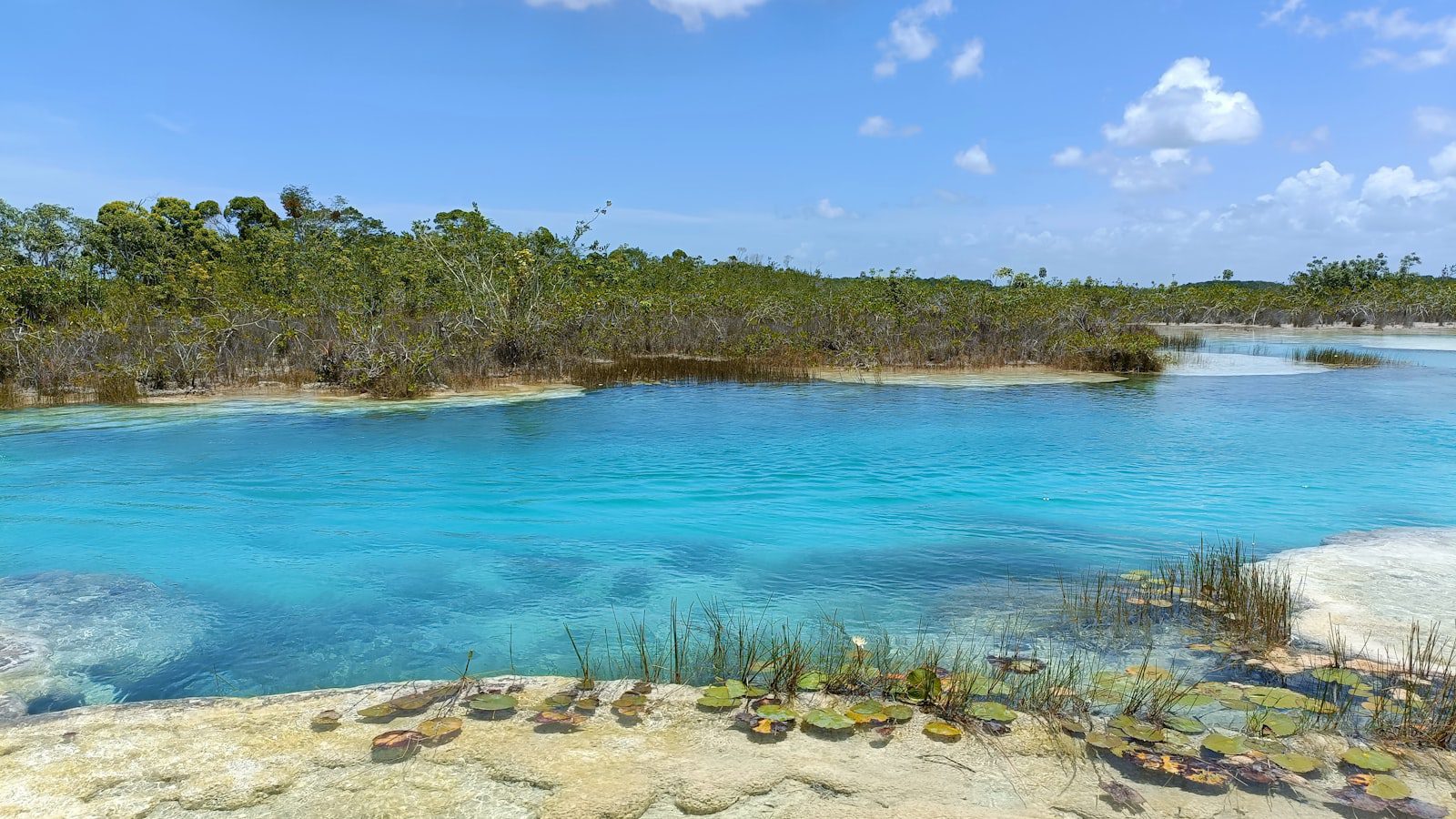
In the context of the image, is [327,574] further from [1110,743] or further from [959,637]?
[1110,743]

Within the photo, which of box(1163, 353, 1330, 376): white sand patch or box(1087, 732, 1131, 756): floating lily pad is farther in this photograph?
box(1163, 353, 1330, 376): white sand patch

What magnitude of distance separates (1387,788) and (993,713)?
4.94ft

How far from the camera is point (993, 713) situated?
3.98m

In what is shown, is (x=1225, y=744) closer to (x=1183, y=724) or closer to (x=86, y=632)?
(x=1183, y=724)

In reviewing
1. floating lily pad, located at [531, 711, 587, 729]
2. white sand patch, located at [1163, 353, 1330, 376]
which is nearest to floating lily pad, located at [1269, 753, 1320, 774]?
floating lily pad, located at [531, 711, 587, 729]

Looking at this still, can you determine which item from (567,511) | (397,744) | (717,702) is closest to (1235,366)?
(567,511)

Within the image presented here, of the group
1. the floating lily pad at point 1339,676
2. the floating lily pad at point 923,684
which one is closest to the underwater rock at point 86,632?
the floating lily pad at point 923,684

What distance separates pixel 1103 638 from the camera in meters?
5.33

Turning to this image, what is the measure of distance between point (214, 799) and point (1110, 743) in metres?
3.81

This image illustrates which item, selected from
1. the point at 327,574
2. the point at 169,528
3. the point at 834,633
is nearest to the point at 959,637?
the point at 834,633

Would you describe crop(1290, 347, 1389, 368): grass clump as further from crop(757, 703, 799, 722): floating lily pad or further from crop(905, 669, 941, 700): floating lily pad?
crop(757, 703, 799, 722): floating lily pad

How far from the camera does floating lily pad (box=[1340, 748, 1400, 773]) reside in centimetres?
344

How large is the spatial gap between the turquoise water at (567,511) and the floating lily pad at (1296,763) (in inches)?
101

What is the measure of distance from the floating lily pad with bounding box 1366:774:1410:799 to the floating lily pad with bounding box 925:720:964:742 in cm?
157
